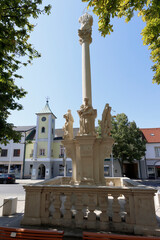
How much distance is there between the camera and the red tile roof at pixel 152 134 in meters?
29.3

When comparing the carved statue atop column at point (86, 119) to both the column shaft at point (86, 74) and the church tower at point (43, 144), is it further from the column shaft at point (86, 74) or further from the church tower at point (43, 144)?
the church tower at point (43, 144)

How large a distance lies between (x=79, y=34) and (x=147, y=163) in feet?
87.4

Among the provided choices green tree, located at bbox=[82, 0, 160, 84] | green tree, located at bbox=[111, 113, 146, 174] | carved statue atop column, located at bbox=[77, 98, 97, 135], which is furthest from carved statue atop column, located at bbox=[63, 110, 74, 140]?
green tree, located at bbox=[111, 113, 146, 174]

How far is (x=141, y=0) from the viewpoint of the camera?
12.4 ft

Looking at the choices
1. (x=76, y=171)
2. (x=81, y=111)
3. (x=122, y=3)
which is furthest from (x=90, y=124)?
(x=122, y=3)

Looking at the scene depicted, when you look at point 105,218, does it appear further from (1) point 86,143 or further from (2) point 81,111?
(2) point 81,111

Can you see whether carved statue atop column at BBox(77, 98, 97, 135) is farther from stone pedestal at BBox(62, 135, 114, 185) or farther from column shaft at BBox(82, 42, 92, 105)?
column shaft at BBox(82, 42, 92, 105)

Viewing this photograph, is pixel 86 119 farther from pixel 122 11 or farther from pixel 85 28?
pixel 85 28

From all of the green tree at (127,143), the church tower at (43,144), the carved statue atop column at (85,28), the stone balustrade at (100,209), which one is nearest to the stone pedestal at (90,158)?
the stone balustrade at (100,209)

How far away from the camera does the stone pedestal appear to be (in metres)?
6.25

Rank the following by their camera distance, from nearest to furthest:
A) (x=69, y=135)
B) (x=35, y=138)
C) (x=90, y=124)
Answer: (x=90, y=124), (x=69, y=135), (x=35, y=138)

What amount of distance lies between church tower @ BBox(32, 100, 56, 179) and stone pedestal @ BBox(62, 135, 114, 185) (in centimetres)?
2349

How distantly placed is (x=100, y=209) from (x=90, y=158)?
2461 millimetres

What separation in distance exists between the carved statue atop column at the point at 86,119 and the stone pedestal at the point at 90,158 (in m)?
0.33
